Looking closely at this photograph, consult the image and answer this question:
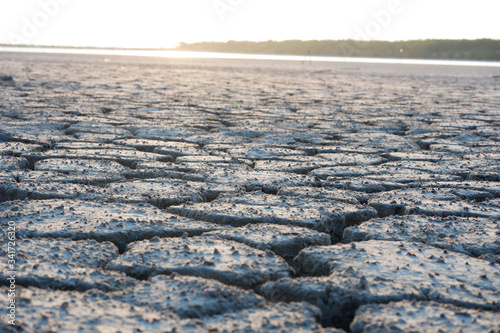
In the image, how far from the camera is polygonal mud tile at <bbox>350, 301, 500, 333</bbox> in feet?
3.83

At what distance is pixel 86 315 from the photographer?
118cm

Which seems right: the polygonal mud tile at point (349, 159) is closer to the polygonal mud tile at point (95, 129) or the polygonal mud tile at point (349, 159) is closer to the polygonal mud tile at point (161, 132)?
the polygonal mud tile at point (161, 132)

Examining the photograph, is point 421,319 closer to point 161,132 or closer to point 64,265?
point 64,265

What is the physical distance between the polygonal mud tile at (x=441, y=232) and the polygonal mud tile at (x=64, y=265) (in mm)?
800

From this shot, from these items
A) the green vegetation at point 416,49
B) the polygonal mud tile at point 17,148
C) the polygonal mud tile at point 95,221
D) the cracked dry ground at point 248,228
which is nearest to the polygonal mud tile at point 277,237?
the cracked dry ground at point 248,228

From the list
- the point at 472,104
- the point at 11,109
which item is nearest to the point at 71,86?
the point at 11,109

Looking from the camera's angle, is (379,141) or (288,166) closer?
(288,166)

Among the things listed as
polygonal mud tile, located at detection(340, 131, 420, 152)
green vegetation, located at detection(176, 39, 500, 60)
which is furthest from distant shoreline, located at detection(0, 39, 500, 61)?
polygonal mud tile, located at detection(340, 131, 420, 152)

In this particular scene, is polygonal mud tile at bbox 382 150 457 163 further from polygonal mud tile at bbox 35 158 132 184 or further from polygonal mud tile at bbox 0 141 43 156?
polygonal mud tile at bbox 0 141 43 156

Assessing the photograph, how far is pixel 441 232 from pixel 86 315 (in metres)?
1.21

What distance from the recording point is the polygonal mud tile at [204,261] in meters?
1.44

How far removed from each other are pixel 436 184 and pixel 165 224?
1.38m

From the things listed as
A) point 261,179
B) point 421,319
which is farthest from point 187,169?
point 421,319

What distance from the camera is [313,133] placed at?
4148 millimetres
